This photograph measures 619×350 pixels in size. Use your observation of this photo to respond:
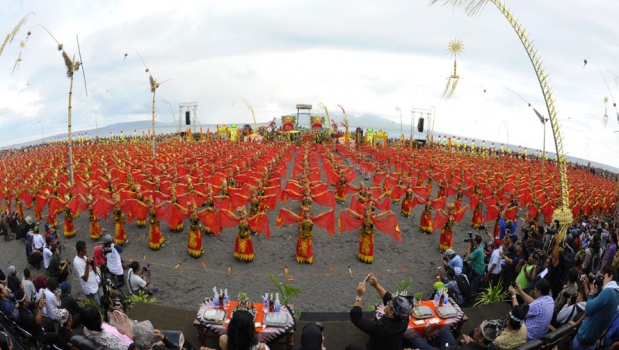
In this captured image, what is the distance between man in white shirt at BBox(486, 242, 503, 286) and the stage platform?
3.81 feet

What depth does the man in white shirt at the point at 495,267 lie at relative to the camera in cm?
690

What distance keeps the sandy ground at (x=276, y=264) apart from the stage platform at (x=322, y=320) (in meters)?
1.75

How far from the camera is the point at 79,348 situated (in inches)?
109

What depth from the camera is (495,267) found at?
7.00 metres

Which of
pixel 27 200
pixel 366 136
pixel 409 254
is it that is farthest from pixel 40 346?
pixel 366 136

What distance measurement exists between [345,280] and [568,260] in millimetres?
4695

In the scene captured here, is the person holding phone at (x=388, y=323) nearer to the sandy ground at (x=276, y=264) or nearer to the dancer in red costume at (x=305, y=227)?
the sandy ground at (x=276, y=264)

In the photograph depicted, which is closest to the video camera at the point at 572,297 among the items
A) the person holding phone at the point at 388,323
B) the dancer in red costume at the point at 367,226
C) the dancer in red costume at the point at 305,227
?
the person holding phone at the point at 388,323

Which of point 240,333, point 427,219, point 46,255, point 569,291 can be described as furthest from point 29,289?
point 427,219

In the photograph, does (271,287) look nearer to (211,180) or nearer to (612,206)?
(211,180)

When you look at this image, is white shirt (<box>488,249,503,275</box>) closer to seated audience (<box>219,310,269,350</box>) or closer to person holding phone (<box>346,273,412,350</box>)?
person holding phone (<box>346,273,412,350</box>)

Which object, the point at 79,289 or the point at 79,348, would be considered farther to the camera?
the point at 79,289

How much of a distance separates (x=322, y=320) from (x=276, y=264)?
157 inches

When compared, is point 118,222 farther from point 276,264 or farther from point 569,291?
point 569,291
